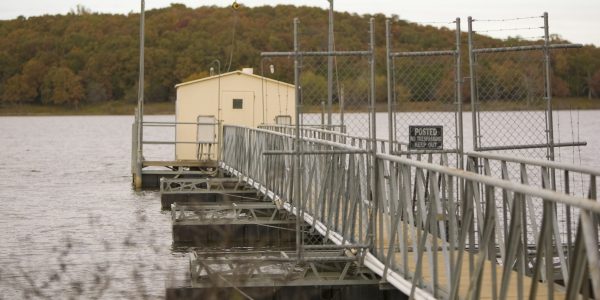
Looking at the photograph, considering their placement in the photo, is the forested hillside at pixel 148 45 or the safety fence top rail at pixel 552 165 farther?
the forested hillside at pixel 148 45

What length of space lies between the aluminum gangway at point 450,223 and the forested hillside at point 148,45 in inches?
316

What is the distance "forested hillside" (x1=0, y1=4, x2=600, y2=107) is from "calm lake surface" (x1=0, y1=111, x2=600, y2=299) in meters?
5.54

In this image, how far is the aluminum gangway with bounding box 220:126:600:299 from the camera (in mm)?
7086

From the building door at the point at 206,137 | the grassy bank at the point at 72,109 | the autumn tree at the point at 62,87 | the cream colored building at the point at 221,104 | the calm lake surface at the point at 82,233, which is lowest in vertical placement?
the calm lake surface at the point at 82,233

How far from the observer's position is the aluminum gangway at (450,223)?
7086 millimetres

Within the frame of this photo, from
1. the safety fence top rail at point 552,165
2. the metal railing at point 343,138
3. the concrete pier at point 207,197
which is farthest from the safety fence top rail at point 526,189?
the concrete pier at point 207,197

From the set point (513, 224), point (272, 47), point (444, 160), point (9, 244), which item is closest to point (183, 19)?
point (272, 47)

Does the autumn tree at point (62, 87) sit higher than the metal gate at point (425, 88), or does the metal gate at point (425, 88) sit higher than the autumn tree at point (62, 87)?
the autumn tree at point (62, 87)

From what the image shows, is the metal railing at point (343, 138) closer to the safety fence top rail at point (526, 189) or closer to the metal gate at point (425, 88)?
the metal gate at point (425, 88)

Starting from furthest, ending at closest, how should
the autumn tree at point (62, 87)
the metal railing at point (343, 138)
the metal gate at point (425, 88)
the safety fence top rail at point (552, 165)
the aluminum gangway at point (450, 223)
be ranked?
the autumn tree at point (62, 87)
the metal railing at point (343, 138)
the metal gate at point (425, 88)
the safety fence top rail at point (552, 165)
the aluminum gangway at point (450, 223)

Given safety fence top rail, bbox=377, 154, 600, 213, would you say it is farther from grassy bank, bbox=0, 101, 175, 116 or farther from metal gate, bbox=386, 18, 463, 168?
grassy bank, bbox=0, 101, 175, 116

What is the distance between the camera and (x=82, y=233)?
961 inches

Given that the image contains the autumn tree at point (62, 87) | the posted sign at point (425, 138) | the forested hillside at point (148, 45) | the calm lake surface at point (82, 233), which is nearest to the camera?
the calm lake surface at point (82, 233)

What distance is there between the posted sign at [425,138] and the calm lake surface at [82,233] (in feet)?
11.3
